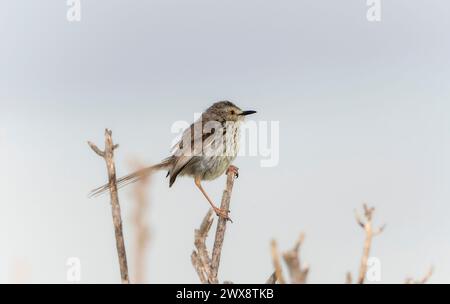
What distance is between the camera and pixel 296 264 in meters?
1.73

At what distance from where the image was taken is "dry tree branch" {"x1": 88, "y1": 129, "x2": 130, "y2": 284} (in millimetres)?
2874

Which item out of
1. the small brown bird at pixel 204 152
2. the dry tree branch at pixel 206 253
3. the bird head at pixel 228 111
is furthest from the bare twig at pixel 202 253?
the bird head at pixel 228 111

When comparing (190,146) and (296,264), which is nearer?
(296,264)

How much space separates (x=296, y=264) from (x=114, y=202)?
64.2 inches

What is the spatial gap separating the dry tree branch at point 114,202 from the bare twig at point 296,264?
1117 mm

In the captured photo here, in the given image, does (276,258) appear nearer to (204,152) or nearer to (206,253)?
(206,253)

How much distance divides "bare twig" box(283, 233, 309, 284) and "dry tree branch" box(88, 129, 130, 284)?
112 centimetres

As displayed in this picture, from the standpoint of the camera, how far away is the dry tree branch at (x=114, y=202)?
2.87 m

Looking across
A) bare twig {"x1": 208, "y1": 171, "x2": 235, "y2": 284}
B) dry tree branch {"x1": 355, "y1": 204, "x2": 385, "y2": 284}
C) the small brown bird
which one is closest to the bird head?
the small brown bird

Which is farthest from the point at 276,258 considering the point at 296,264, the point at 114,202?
the point at 114,202

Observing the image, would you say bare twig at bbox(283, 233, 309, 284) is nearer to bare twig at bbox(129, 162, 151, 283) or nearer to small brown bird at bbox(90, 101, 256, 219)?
bare twig at bbox(129, 162, 151, 283)
